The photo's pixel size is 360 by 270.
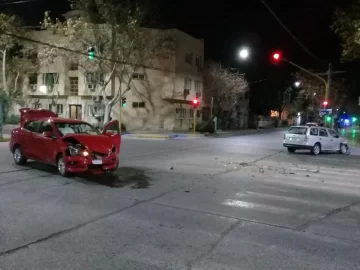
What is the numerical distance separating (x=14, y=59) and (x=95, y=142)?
3896 centimetres

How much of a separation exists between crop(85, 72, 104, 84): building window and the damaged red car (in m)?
26.2

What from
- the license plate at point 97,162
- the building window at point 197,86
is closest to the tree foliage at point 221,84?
the building window at point 197,86

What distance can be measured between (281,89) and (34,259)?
6841cm

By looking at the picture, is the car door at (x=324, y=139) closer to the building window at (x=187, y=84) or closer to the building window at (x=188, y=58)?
the building window at (x=187, y=84)

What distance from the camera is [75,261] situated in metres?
5.02

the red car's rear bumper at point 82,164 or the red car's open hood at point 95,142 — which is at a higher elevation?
the red car's open hood at point 95,142

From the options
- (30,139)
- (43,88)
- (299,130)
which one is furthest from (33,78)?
(30,139)

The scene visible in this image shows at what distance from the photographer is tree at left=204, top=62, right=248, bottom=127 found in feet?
162

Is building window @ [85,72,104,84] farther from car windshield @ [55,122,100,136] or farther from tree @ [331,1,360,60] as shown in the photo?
car windshield @ [55,122,100,136]

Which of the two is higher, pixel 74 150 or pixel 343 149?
pixel 74 150

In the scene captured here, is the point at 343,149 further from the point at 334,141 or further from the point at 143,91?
the point at 143,91

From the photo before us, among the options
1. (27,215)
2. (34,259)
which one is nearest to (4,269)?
(34,259)

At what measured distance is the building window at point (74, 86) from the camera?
151ft

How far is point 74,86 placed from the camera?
46.4 m
